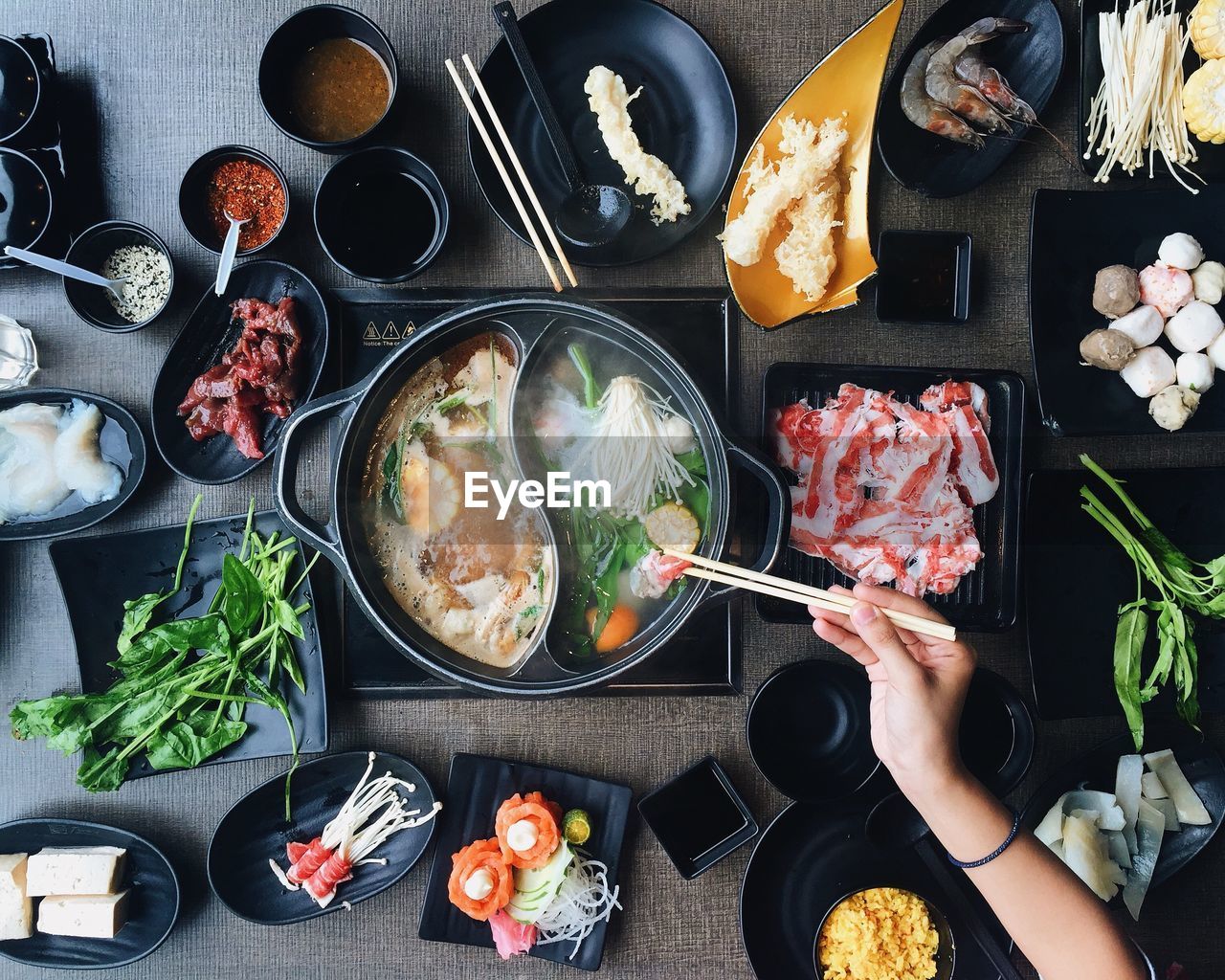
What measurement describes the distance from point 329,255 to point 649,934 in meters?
2.01

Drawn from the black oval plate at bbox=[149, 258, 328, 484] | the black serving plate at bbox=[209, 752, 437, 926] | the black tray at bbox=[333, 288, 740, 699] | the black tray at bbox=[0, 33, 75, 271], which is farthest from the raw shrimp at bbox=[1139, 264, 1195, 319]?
the black tray at bbox=[0, 33, 75, 271]

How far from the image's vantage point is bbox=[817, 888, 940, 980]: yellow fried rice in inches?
80.3

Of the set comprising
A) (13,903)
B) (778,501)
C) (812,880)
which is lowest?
(812,880)

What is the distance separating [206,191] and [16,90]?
21.5 inches

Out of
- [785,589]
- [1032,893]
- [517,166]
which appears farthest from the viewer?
[517,166]

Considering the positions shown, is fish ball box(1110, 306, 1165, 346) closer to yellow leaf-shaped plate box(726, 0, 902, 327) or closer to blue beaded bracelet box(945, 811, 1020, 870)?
yellow leaf-shaped plate box(726, 0, 902, 327)

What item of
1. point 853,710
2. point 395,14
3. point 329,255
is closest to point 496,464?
point 329,255

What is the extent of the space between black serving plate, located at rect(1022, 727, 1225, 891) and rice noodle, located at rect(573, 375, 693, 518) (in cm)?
129

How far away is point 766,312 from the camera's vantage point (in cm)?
210

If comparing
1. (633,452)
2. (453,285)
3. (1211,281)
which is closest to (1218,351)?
(1211,281)

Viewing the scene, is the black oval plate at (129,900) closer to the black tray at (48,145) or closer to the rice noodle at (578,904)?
the rice noodle at (578,904)

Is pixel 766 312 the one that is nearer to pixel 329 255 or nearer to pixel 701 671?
pixel 701 671

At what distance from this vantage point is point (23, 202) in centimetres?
207

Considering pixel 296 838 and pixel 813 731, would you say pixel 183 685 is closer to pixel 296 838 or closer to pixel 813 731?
pixel 296 838
